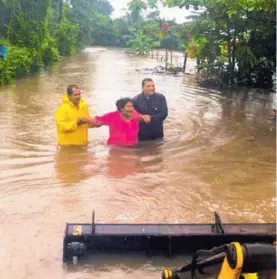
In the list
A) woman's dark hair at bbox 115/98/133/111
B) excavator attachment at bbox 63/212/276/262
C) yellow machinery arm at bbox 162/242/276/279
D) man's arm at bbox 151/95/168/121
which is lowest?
excavator attachment at bbox 63/212/276/262

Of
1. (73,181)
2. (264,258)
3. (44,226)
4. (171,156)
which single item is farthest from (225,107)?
(264,258)

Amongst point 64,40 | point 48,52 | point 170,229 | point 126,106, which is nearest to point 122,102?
point 126,106

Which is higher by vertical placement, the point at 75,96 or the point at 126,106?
the point at 75,96

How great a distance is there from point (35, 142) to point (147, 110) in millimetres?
2184

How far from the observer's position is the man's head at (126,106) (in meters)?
7.35

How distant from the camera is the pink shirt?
7.42m

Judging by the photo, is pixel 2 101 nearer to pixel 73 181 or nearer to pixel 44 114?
pixel 44 114

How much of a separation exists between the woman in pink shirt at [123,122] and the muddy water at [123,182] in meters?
0.24

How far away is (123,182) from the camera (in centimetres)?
664

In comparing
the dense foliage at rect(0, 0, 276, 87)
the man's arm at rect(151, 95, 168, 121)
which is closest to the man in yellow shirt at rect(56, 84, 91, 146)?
the man's arm at rect(151, 95, 168, 121)

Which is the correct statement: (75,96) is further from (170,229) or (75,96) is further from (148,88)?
(170,229)

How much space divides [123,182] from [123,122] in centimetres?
118

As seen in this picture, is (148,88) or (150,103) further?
(150,103)

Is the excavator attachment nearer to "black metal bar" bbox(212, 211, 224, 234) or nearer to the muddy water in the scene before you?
"black metal bar" bbox(212, 211, 224, 234)
